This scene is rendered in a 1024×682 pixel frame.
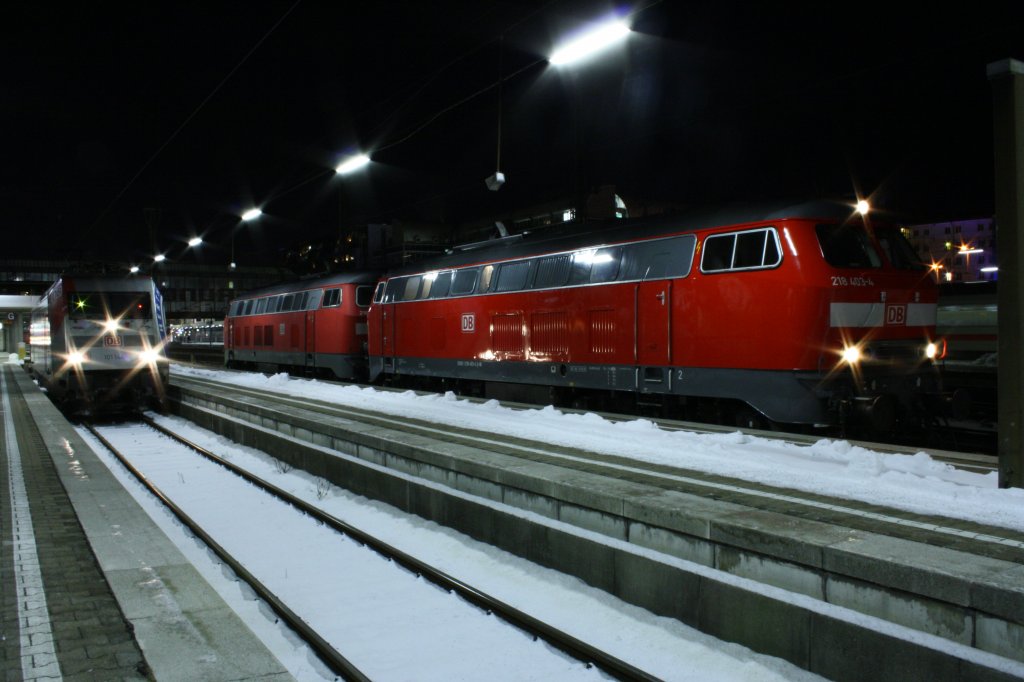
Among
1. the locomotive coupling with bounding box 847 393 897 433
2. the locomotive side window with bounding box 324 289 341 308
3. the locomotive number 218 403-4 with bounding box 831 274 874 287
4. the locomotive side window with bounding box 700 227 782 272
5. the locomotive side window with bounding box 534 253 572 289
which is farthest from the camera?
the locomotive side window with bounding box 324 289 341 308

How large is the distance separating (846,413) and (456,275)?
401 inches

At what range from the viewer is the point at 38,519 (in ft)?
27.5

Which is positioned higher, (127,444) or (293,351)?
(293,351)

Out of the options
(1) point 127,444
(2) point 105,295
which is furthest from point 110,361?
(1) point 127,444

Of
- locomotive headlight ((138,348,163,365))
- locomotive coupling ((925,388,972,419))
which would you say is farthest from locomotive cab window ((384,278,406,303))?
locomotive coupling ((925,388,972,419))

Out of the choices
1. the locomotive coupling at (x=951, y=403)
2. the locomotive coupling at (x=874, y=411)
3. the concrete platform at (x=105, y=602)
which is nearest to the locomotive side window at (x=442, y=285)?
the concrete platform at (x=105, y=602)

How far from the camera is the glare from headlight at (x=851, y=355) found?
32.9ft

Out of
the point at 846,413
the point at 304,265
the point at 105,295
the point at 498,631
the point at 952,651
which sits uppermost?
the point at 304,265

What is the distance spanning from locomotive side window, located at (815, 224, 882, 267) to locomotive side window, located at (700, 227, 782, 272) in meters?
0.63

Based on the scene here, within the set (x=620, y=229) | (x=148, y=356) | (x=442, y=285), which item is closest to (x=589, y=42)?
(x=620, y=229)

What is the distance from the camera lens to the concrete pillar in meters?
6.19

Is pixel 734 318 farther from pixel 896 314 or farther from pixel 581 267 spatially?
pixel 581 267

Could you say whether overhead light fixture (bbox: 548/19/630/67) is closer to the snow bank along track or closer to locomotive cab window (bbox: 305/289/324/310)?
the snow bank along track

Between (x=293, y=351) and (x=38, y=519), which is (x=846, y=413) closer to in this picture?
(x=38, y=519)
